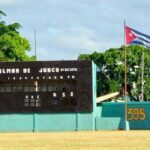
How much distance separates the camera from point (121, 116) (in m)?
49.8

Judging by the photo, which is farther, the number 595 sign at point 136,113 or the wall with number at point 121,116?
the number 595 sign at point 136,113

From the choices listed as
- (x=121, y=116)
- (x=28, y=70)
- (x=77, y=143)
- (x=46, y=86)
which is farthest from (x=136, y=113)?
(x=77, y=143)

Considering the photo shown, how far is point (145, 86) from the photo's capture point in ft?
286

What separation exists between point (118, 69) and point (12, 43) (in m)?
19.7

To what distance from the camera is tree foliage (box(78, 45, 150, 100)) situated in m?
86.3

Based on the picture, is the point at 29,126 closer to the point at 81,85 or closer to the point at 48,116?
the point at 48,116

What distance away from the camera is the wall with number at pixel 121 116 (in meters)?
46.7

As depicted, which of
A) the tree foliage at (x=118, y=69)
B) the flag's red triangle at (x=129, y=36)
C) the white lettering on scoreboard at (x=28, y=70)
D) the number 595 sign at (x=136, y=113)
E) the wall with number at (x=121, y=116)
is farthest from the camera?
the tree foliage at (x=118, y=69)

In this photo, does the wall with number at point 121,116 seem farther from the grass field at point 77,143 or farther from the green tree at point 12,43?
the green tree at point 12,43

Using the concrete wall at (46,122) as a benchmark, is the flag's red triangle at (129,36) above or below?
above

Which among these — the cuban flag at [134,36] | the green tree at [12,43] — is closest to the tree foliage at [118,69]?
the green tree at [12,43]

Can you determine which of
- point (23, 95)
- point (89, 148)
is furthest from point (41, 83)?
point (89, 148)

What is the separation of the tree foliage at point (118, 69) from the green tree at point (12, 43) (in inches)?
584

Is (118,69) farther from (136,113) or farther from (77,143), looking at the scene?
(77,143)
